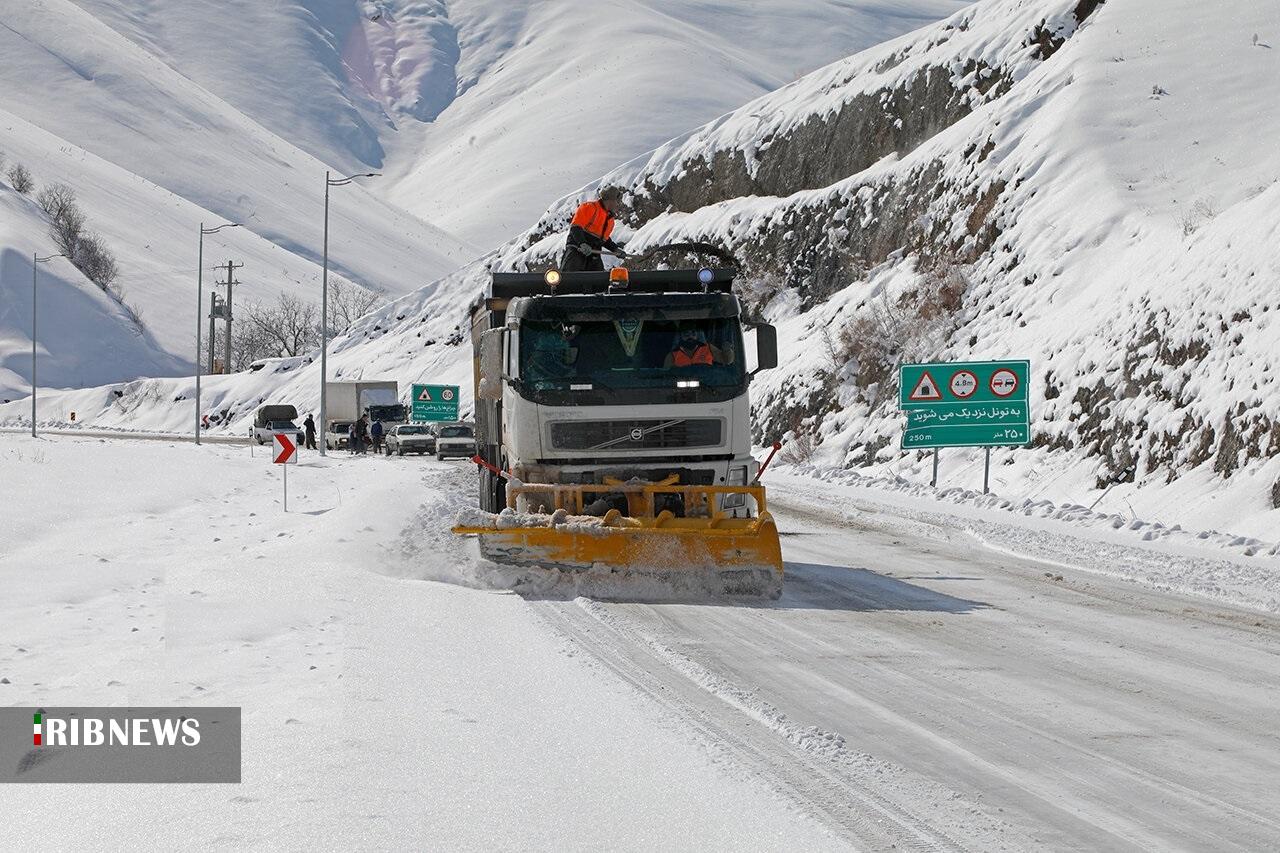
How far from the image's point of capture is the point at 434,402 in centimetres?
5028

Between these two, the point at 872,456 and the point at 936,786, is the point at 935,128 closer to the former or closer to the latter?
the point at 872,456

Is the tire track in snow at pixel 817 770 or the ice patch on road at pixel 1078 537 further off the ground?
the ice patch on road at pixel 1078 537

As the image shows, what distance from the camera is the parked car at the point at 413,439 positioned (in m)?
49.5

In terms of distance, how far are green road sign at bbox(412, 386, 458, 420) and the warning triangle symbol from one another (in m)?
29.1

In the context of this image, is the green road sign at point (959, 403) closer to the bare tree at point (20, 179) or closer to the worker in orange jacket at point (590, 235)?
the worker in orange jacket at point (590, 235)

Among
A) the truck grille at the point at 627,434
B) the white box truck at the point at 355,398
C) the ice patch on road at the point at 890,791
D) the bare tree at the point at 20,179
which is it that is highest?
the bare tree at the point at 20,179

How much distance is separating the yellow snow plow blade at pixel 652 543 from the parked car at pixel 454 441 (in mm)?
31944

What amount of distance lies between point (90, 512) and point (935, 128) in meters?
35.4

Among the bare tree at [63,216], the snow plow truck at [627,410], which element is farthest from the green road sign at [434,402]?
the bare tree at [63,216]

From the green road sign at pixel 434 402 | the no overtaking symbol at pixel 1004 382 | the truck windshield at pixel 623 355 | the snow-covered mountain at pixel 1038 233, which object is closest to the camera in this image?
the truck windshield at pixel 623 355

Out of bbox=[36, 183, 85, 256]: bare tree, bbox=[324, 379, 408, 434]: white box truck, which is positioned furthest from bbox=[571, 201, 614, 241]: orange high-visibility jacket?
bbox=[36, 183, 85, 256]: bare tree

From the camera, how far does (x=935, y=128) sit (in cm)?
4744

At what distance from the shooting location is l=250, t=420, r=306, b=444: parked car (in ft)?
186

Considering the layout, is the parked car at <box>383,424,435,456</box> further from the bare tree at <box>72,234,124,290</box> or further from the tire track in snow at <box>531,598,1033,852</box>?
the bare tree at <box>72,234,124,290</box>
